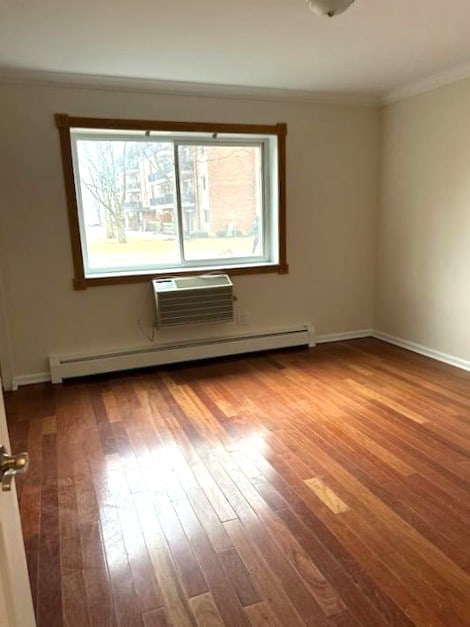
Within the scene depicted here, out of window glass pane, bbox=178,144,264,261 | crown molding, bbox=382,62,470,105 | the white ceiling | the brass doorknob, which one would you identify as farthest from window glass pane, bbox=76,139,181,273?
the brass doorknob

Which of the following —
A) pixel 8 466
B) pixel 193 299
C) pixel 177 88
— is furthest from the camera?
pixel 193 299

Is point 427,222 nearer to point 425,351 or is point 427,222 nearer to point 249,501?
point 425,351

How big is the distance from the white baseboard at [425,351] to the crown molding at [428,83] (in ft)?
7.26

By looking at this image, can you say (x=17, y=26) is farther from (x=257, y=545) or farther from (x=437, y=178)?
(x=437, y=178)

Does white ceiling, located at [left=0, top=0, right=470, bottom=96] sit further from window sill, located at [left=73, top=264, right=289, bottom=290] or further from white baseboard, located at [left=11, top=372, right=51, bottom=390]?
white baseboard, located at [left=11, top=372, right=51, bottom=390]

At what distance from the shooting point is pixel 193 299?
12.4 ft

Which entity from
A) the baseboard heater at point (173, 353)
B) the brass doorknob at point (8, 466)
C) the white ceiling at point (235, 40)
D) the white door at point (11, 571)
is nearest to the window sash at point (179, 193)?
the white ceiling at point (235, 40)

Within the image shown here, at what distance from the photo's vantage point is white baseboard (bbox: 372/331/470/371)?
3.75m

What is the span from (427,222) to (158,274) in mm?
2399

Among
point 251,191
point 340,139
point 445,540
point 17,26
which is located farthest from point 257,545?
point 340,139

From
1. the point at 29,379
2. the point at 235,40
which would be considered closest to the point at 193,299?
the point at 29,379

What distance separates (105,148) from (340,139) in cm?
217

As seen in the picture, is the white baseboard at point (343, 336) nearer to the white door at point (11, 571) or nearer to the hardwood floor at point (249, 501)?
the hardwood floor at point (249, 501)

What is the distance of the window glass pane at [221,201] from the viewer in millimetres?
3959
